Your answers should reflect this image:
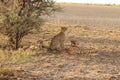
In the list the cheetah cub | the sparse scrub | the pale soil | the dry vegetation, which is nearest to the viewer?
the dry vegetation

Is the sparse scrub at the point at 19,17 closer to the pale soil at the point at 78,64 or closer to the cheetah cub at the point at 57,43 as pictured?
the cheetah cub at the point at 57,43

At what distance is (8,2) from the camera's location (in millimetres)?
14938

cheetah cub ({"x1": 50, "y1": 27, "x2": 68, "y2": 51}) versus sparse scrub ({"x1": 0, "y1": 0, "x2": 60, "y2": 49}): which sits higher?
sparse scrub ({"x1": 0, "y1": 0, "x2": 60, "y2": 49})

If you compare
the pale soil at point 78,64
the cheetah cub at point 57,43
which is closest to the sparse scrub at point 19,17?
the cheetah cub at point 57,43

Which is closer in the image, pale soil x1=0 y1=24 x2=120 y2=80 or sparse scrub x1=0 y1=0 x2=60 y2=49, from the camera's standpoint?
pale soil x1=0 y1=24 x2=120 y2=80

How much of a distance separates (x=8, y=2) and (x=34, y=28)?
60.5 inches

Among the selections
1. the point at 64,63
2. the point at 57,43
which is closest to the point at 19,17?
the point at 57,43

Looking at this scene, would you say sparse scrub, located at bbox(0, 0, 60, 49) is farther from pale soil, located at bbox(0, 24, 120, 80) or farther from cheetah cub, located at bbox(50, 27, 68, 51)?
pale soil, located at bbox(0, 24, 120, 80)

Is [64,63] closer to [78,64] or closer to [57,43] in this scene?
[78,64]

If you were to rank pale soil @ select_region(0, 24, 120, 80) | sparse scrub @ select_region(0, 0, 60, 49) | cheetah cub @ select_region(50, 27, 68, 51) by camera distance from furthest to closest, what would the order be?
cheetah cub @ select_region(50, 27, 68, 51) < sparse scrub @ select_region(0, 0, 60, 49) < pale soil @ select_region(0, 24, 120, 80)

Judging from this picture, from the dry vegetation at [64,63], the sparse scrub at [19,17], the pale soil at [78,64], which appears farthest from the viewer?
the sparse scrub at [19,17]

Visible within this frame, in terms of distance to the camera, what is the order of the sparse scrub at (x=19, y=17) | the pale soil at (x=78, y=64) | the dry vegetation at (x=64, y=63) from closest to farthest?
the dry vegetation at (x=64, y=63)
the pale soil at (x=78, y=64)
the sparse scrub at (x=19, y=17)

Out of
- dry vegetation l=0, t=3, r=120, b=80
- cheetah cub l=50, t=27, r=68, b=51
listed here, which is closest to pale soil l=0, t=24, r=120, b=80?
dry vegetation l=0, t=3, r=120, b=80

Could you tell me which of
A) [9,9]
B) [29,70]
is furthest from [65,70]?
[9,9]
